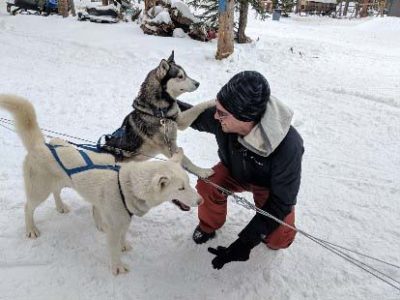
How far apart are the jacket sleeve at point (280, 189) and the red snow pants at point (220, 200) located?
34 centimetres

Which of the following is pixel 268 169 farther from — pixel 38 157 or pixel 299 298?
pixel 38 157

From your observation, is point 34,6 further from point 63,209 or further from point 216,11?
point 63,209

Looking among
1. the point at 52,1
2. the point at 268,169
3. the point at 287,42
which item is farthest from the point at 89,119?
the point at 52,1

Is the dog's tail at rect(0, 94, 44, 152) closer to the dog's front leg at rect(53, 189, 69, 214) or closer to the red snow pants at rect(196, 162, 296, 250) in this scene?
the dog's front leg at rect(53, 189, 69, 214)

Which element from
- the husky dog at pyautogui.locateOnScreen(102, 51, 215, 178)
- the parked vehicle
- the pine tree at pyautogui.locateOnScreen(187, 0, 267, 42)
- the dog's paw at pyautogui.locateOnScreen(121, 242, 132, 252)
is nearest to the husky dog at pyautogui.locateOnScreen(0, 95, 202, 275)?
the dog's paw at pyautogui.locateOnScreen(121, 242, 132, 252)

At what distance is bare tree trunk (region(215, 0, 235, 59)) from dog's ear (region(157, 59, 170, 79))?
468 centimetres

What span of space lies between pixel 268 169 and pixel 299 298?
2.93 feet

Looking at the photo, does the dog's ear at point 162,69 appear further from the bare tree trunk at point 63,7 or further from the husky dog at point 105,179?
the bare tree trunk at point 63,7

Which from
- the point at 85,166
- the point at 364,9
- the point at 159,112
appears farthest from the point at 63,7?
the point at 364,9

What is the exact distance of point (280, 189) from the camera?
2211 mm

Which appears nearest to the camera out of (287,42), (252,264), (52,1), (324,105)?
(252,264)

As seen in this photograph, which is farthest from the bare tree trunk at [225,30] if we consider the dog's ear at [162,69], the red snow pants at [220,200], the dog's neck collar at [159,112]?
the red snow pants at [220,200]

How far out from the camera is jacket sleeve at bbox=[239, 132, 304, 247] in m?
2.17

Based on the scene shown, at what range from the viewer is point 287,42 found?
10281mm
